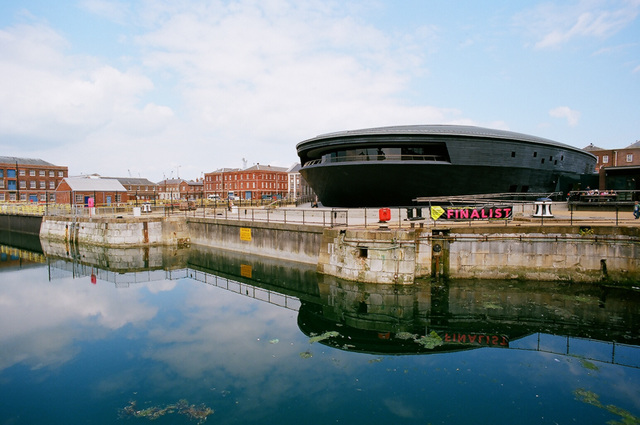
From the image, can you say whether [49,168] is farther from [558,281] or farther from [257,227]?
[558,281]

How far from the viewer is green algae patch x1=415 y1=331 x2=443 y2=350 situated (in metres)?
12.7

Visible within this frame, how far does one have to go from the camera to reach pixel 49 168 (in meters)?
84.6

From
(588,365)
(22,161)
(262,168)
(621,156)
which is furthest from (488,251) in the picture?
(22,161)

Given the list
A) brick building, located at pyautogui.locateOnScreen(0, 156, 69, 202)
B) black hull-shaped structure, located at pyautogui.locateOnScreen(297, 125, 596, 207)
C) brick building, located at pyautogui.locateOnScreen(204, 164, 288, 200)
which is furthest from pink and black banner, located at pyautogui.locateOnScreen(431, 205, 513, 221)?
brick building, located at pyautogui.locateOnScreen(0, 156, 69, 202)

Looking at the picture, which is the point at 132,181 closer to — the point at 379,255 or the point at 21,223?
the point at 21,223

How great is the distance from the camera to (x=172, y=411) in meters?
9.05

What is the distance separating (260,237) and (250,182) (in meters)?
73.3

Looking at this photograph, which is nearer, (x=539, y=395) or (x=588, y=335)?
(x=539, y=395)

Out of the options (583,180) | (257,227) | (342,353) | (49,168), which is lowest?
(342,353)

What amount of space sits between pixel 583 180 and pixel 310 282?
3412 cm

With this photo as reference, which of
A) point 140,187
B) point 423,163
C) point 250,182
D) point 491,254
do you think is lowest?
point 491,254

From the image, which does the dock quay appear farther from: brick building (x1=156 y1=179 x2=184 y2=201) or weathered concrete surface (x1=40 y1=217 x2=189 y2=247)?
brick building (x1=156 y1=179 x2=184 y2=201)

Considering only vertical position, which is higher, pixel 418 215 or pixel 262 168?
pixel 262 168

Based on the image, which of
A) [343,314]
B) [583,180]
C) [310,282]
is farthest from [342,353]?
[583,180]
